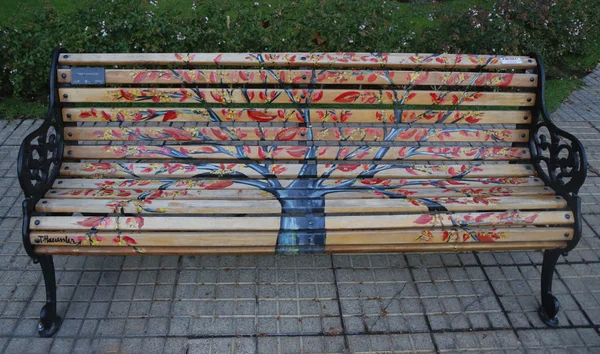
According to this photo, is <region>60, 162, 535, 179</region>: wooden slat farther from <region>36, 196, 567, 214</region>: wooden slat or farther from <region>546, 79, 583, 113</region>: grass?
<region>546, 79, 583, 113</region>: grass

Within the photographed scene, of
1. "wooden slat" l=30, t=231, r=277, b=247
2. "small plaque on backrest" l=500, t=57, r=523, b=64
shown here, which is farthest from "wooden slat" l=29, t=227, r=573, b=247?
"small plaque on backrest" l=500, t=57, r=523, b=64

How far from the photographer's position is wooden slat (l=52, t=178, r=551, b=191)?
3281 millimetres

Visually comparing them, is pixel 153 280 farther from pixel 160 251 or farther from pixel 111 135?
pixel 111 135

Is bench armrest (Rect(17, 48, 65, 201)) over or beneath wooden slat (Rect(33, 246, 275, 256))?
over

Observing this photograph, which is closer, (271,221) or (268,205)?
(271,221)

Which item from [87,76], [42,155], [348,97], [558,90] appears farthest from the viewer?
[558,90]

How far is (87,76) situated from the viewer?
134 inches

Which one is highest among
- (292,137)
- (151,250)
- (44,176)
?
(292,137)

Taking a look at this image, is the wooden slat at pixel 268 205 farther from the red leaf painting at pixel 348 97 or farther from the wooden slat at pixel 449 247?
the red leaf painting at pixel 348 97

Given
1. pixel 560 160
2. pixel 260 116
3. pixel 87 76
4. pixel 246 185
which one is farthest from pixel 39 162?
pixel 560 160

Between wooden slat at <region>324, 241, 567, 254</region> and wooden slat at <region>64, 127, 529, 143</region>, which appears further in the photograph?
wooden slat at <region>64, 127, 529, 143</region>

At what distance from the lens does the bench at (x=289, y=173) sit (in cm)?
297

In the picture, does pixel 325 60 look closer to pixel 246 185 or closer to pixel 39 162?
pixel 246 185

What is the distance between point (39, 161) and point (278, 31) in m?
3.07
